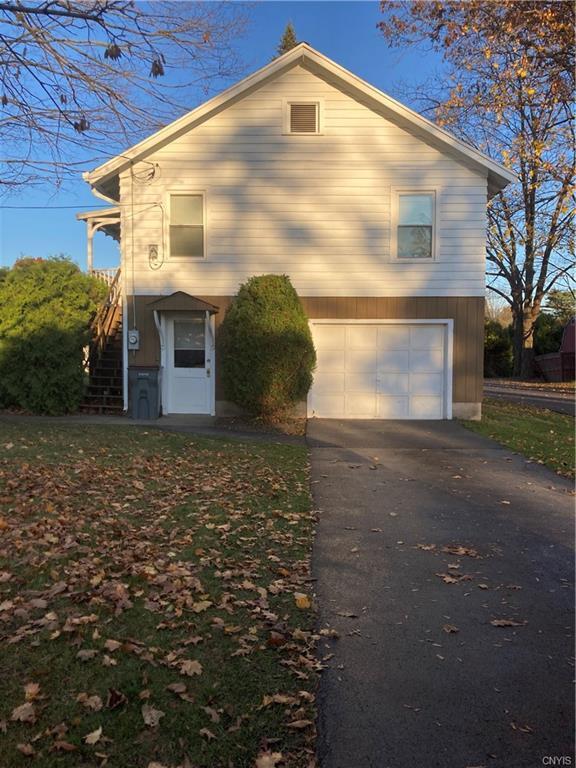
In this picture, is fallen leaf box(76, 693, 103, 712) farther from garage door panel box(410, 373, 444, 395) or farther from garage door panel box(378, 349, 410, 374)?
garage door panel box(410, 373, 444, 395)

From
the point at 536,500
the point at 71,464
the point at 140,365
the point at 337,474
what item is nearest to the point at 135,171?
the point at 140,365

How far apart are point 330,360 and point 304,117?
5.48 meters

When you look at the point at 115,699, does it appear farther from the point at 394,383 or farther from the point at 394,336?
the point at 394,336

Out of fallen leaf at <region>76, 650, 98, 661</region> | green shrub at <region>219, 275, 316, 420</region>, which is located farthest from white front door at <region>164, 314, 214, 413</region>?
fallen leaf at <region>76, 650, 98, 661</region>

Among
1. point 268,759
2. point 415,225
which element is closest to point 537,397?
point 415,225

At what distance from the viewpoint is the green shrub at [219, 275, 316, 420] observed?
1202 centimetres

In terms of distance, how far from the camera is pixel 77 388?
13336 millimetres

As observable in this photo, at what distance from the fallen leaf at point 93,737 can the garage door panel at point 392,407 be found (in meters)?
11.5

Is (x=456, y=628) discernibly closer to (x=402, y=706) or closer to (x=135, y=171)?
(x=402, y=706)

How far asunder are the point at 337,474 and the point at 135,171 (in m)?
8.99

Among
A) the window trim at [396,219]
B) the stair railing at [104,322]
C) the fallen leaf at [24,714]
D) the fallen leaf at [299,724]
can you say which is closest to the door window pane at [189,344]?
the stair railing at [104,322]

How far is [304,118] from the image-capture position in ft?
43.7

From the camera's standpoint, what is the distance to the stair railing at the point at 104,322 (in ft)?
47.9

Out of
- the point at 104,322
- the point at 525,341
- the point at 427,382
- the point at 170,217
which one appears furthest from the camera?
the point at 525,341
